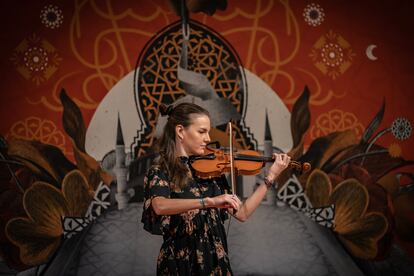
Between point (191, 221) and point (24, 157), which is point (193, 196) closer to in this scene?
point (191, 221)

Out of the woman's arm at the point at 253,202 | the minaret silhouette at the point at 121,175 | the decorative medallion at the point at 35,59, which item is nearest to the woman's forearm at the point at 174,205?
the woman's arm at the point at 253,202

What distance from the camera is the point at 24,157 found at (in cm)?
364

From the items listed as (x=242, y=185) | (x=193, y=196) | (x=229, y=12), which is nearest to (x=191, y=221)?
(x=193, y=196)

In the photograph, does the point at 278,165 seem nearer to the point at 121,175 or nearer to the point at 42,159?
the point at 121,175

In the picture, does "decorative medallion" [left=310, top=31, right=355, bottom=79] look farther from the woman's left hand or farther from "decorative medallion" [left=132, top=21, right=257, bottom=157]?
the woman's left hand

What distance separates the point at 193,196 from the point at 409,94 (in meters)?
2.12

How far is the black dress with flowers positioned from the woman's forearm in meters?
0.06

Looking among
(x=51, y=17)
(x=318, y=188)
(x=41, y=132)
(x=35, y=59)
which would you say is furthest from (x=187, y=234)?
(x=51, y=17)

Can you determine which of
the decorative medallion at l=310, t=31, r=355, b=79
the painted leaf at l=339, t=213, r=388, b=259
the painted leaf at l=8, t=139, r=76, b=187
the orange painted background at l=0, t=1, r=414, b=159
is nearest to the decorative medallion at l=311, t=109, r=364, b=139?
the orange painted background at l=0, t=1, r=414, b=159

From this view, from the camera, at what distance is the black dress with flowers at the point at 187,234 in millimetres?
2342

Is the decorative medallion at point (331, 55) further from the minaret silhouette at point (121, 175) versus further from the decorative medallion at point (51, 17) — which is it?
the decorative medallion at point (51, 17)

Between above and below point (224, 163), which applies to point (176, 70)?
above

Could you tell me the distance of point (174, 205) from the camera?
2.24 metres

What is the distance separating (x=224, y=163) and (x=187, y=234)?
1.12ft
